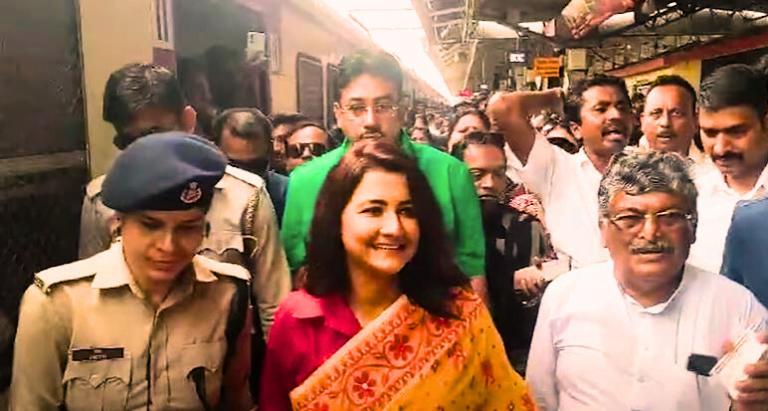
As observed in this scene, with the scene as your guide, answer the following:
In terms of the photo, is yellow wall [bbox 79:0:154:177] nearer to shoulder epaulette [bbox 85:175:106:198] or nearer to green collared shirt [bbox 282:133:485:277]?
shoulder epaulette [bbox 85:175:106:198]

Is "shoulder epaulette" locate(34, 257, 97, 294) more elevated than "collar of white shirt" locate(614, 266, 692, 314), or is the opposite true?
"shoulder epaulette" locate(34, 257, 97, 294)

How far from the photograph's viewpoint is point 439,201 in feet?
3.63

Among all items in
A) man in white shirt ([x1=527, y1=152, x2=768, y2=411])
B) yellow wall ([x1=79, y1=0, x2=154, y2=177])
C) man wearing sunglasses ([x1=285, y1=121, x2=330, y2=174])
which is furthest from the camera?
man wearing sunglasses ([x1=285, y1=121, x2=330, y2=174])

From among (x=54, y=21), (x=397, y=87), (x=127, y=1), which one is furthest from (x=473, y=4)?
(x=54, y=21)

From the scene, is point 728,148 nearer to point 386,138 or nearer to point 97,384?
point 386,138

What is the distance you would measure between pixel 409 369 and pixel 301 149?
49 cm

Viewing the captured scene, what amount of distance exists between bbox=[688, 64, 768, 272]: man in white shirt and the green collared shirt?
349mm

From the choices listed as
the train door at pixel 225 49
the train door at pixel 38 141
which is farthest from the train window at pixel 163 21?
the train door at pixel 38 141

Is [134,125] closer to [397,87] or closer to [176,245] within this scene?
[176,245]

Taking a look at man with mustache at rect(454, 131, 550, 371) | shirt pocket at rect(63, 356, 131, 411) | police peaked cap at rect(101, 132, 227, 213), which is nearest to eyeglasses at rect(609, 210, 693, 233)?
man with mustache at rect(454, 131, 550, 371)

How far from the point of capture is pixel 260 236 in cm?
125

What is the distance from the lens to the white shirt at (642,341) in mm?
1092

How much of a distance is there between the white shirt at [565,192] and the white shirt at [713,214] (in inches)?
6.2

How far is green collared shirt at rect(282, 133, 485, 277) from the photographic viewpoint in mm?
1132
